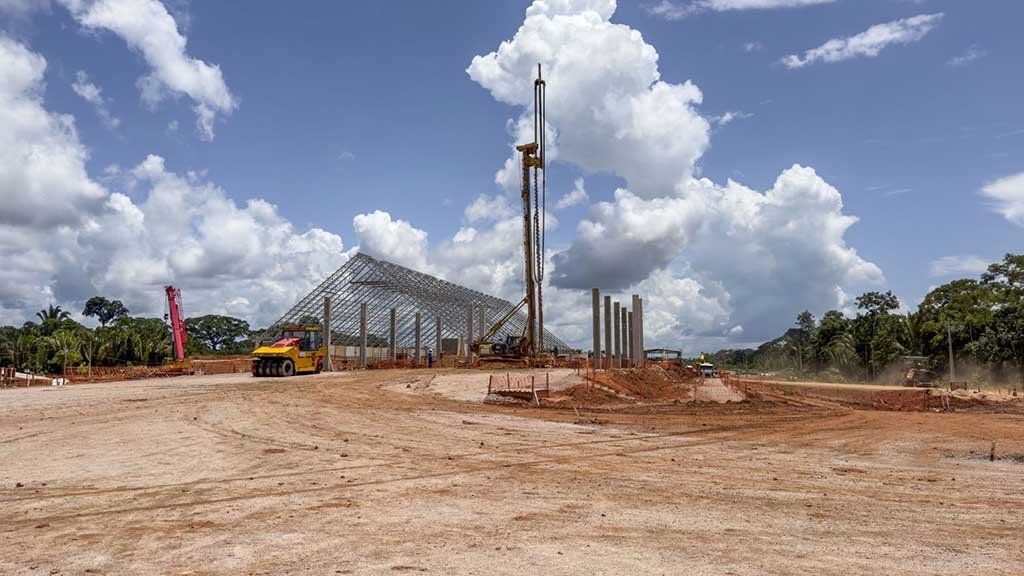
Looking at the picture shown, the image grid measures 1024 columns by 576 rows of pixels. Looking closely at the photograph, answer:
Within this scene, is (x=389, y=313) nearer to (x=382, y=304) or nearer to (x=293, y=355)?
(x=382, y=304)

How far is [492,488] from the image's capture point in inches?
375

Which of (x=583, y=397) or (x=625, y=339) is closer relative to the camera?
(x=583, y=397)

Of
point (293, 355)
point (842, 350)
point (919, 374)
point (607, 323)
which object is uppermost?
point (607, 323)

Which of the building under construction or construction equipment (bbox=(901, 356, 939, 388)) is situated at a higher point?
the building under construction

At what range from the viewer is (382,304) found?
195 ft

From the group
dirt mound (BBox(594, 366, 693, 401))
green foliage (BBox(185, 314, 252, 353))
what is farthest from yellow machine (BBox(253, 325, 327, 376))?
green foliage (BBox(185, 314, 252, 353))

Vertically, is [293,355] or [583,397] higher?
[293,355]

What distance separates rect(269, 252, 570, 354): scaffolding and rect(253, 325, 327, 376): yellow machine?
14082 mm

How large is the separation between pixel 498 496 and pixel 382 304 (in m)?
51.7

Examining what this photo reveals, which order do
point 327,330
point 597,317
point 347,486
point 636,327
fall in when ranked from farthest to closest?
1. point 636,327
2. point 327,330
3. point 597,317
4. point 347,486

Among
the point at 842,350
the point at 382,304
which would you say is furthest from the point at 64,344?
the point at 842,350

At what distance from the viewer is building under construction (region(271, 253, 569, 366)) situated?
176 feet

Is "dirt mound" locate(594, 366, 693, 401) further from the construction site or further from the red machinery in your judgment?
the red machinery

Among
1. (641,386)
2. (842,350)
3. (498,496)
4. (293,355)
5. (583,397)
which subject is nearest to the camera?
(498,496)
